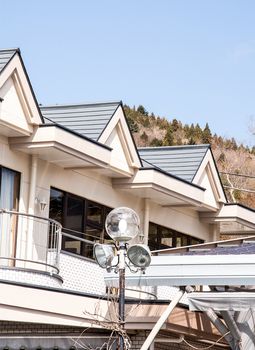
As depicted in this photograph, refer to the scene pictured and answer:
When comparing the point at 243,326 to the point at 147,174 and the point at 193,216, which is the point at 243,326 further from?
the point at 193,216

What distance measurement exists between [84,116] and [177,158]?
5.64 metres

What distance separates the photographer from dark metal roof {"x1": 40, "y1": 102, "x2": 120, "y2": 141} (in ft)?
82.7

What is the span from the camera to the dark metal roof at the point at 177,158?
97.7ft

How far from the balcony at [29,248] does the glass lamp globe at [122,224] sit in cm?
Answer: 644

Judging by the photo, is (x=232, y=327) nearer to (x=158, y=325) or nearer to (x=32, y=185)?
(x=158, y=325)

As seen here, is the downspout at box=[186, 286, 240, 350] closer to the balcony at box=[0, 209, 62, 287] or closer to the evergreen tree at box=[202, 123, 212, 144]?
the balcony at box=[0, 209, 62, 287]

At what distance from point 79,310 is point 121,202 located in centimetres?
795

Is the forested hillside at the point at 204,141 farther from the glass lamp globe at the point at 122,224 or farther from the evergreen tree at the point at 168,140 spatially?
the glass lamp globe at the point at 122,224

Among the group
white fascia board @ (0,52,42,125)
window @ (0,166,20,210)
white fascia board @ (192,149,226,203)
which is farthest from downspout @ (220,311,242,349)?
white fascia board @ (192,149,226,203)

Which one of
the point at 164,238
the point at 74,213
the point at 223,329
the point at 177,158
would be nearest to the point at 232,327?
the point at 223,329

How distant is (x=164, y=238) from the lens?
98.9 feet

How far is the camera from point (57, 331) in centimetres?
2002

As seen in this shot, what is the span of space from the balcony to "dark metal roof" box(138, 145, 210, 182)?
24.9ft

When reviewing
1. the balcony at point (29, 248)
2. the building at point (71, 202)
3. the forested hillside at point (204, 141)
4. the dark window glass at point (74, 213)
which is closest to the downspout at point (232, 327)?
the building at point (71, 202)
